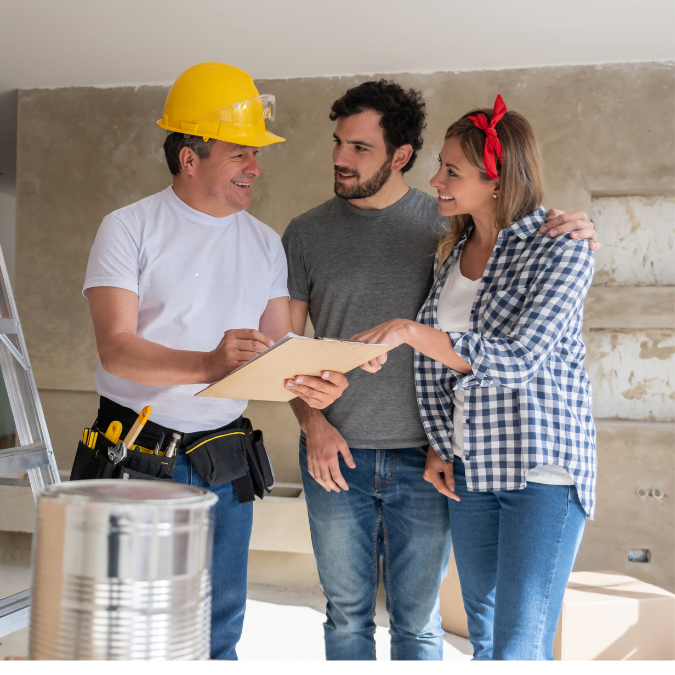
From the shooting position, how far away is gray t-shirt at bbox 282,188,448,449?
2098 millimetres

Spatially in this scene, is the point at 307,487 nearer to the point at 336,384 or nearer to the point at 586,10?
the point at 336,384

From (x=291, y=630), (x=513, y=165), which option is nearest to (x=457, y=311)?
(x=513, y=165)

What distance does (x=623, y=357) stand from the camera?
4.27 metres

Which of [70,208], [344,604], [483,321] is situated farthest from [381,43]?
[344,604]

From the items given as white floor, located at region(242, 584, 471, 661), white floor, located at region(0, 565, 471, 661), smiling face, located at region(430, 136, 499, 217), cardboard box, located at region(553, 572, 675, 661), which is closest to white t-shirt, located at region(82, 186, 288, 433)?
smiling face, located at region(430, 136, 499, 217)

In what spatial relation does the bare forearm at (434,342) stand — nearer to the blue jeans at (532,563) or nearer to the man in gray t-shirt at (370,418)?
the blue jeans at (532,563)

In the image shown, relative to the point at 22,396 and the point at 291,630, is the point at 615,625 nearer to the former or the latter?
the point at 291,630

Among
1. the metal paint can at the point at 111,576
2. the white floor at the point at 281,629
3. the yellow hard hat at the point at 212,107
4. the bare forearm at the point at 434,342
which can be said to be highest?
the yellow hard hat at the point at 212,107

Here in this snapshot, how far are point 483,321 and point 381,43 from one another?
282cm

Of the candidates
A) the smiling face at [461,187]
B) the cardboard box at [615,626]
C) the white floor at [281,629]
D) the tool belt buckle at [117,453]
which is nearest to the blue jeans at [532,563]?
the smiling face at [461,187]

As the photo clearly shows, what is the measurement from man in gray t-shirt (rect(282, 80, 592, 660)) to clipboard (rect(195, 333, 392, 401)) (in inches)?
22.9

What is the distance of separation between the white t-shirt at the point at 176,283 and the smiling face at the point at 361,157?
0.54 m

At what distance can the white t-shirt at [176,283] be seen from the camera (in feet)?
5.41

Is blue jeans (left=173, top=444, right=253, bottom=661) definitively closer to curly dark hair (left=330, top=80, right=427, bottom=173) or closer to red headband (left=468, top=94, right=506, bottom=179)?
red headband (left=468, top=94, right=506, bottom=179)
